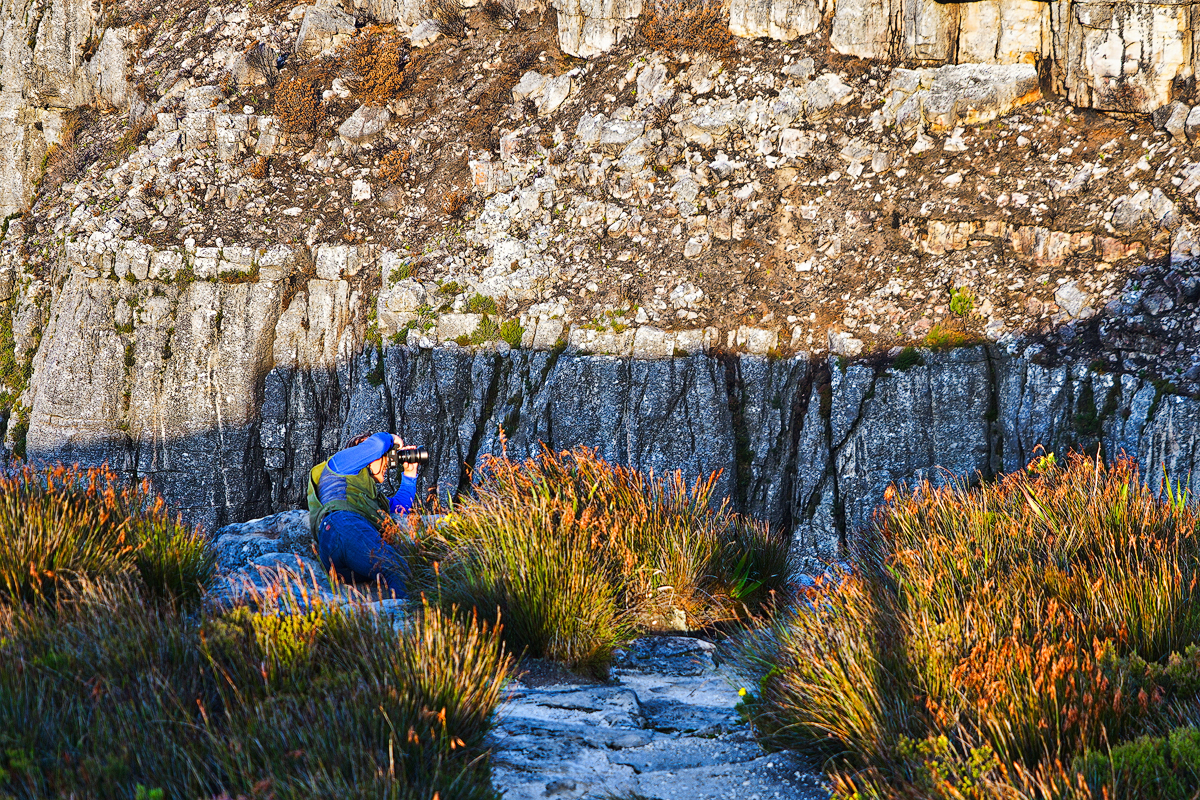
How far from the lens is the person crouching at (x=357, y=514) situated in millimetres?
6273

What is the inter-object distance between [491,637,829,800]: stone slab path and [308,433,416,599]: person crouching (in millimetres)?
1935

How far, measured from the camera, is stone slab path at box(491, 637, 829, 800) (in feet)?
12.5

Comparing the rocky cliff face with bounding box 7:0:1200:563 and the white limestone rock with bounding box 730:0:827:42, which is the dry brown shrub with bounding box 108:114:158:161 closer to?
the rocky cliff face with bounding box 7:0:1200:563

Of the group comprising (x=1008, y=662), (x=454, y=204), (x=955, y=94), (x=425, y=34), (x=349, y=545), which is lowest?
(x=349, y=545)

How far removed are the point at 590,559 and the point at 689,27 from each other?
11.5 meters

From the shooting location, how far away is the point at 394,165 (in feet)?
48.8

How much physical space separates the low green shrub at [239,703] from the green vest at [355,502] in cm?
260

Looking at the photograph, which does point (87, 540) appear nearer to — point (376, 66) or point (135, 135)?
point (376, 66)

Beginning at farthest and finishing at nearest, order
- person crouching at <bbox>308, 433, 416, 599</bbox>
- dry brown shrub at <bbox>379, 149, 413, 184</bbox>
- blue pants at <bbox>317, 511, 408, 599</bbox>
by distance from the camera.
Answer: dry brown shrub at <bbox>379, 149, 413, 184</bbox>, blue pants at <bbox>317, 511, 408, 599</bbox>, person crouching at <bbox>308, 433, 416, 599</bbox>

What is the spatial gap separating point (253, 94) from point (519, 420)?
8.74 meters

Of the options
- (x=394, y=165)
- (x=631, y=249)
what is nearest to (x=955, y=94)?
(x=631, y=249)

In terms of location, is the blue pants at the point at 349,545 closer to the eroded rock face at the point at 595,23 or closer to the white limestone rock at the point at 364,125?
the white limestone rock at the point at 364,125

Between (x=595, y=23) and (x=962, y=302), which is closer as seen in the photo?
(x=962, y=302)

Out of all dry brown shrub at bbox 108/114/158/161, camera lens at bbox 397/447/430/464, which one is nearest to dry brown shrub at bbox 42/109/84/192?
dry brown shrub at bbox 108/114/158/161
